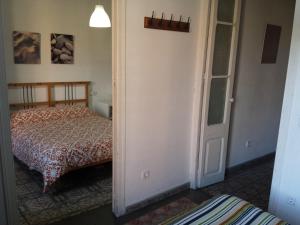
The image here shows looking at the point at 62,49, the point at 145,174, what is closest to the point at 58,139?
the point at 145,174

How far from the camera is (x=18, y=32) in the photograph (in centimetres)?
407

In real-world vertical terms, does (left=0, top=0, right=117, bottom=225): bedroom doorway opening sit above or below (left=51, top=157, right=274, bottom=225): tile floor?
above

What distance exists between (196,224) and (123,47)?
5.02 ft

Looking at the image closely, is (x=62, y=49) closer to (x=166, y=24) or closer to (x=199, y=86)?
(x=166, y=24)

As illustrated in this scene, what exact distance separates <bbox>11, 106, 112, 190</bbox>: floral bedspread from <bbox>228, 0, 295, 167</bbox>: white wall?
5.91 ft

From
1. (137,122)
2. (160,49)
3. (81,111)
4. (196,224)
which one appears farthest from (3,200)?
(81,111)

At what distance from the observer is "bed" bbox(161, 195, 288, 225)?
168 centimetres

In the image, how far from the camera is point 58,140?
3324 millimetres

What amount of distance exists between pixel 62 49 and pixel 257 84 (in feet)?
10.4

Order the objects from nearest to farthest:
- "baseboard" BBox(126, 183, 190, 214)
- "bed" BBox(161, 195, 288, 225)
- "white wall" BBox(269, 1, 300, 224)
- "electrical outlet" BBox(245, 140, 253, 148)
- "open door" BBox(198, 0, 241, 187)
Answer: "bed" BBox(161, 195, 288, 225), "white wall" BBox(269, 1, 300, 224), "baseboard" BBox(126, 183, 190, 214), "open door" BBox(198, 0, 241, 187), "electrical outlet" BBox(245, 140, 253, 148)

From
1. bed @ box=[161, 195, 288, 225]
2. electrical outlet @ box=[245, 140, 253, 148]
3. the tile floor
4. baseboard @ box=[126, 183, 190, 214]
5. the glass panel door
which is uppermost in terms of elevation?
the glass panel door

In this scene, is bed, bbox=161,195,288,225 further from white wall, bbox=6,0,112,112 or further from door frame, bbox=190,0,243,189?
white wall, bbox=6,0,112,112

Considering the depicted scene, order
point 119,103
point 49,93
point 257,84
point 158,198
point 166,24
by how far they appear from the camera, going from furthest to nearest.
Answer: point 49,93
point 257,84
point 158,198
point 166,24
point 119,103

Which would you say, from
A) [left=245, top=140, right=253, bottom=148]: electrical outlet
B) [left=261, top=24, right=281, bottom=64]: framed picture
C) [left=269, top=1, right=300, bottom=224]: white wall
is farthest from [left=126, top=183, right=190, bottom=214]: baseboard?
[left=261, top=24, right=281, bottom=64]: framed picture
